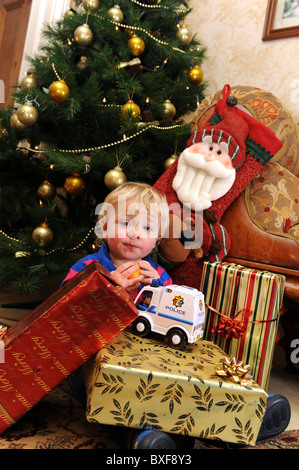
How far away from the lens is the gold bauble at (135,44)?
1.54 m

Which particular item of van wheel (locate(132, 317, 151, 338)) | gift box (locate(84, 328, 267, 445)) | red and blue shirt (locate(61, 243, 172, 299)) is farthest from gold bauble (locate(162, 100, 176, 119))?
Answer: gift box (locate(84, 328, 267, 445))

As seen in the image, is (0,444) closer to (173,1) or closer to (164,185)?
(164,185)

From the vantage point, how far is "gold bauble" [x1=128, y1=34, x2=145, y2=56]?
60.6 inches

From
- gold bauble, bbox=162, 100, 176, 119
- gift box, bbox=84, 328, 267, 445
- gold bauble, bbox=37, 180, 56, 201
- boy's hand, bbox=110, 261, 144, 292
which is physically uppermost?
gold bauble, bbox=162, 100, 176, 119

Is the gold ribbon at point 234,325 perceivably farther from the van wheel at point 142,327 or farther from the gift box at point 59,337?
the gift box at point 59,337

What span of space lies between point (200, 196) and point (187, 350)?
0.56 m

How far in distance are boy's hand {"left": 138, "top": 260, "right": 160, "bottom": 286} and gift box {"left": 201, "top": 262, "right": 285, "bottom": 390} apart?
7.6 inches

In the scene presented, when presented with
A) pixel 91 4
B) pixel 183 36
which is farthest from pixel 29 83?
pixel 183 36

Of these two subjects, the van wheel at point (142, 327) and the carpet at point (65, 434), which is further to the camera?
the van wheel at point (142, 327)

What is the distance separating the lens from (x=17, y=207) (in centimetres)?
191

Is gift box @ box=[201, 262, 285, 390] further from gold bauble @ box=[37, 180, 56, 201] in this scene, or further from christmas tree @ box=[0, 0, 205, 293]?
gold bauble @ box=[37, 180, 56, 201]

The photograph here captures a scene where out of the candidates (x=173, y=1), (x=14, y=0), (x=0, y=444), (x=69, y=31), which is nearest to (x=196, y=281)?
(x=0, y=444)

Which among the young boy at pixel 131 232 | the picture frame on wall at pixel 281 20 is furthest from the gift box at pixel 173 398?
the picture frame on wall at pixel 281 20

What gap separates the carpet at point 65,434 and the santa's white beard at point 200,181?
0.68 meters
